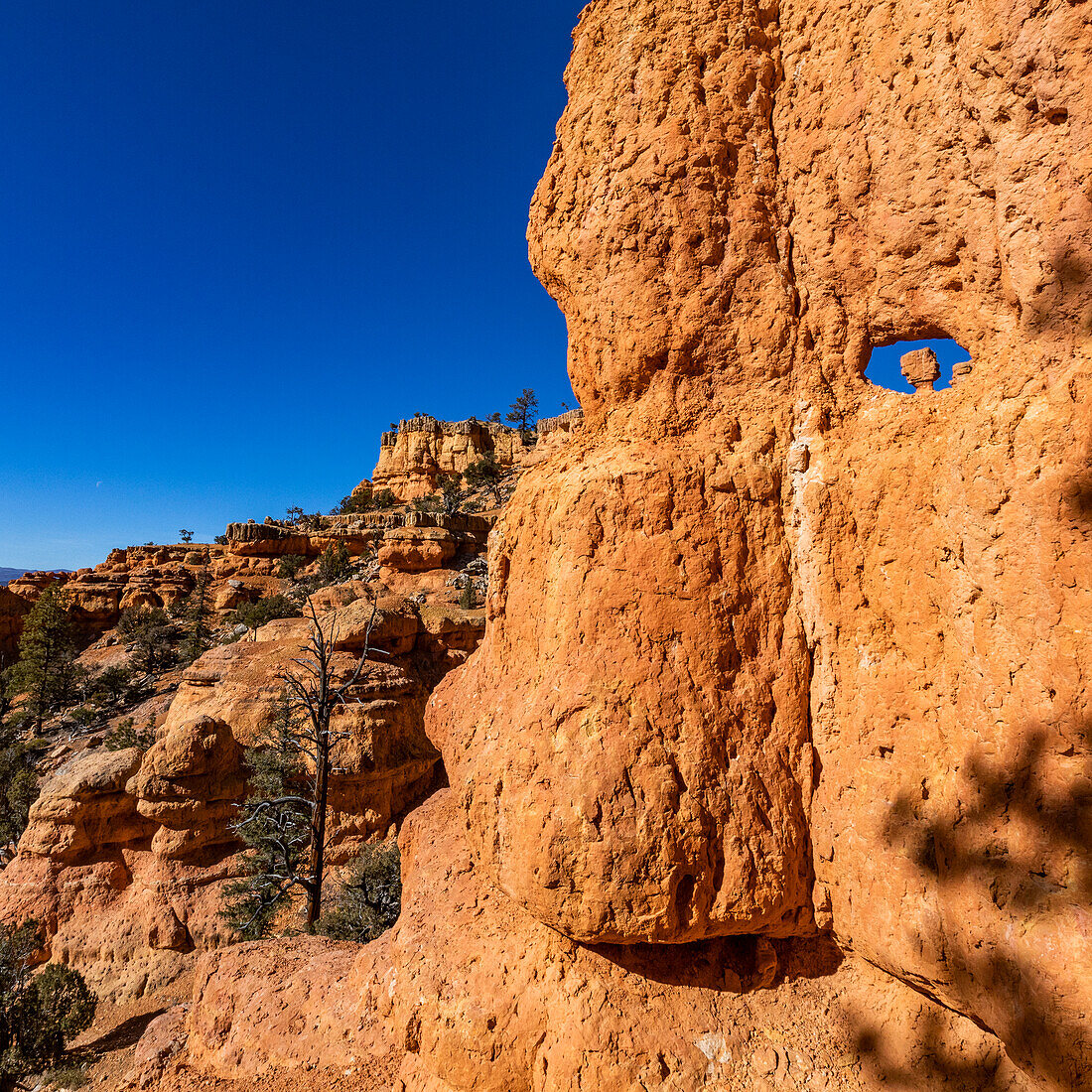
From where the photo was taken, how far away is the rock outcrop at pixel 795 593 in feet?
7.92

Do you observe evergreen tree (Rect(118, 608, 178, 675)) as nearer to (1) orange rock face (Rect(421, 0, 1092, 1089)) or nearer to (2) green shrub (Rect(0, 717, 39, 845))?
(2) green shrub (Rect(0, 717, 39, 845))

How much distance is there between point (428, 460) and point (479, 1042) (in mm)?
59155

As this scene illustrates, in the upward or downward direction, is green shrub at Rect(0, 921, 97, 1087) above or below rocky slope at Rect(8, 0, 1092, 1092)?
below

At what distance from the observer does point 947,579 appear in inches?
106

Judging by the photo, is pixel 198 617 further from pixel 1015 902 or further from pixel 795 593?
pixel 1015 902

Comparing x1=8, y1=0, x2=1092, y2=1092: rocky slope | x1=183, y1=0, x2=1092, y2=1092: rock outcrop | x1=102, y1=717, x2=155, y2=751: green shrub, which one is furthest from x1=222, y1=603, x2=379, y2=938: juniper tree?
x1=183, y1=0, x2=1092, y2=1092: rock outcrop

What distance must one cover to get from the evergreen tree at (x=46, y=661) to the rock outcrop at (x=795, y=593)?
91.0 feet

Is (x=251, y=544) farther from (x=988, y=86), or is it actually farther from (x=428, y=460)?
(x=988, y=86)

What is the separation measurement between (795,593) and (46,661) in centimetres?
3306

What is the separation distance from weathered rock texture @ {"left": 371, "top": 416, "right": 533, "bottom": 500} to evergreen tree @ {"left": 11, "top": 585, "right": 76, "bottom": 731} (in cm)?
3188

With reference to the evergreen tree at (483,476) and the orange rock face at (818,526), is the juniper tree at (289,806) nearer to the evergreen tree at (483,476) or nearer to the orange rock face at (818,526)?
the orange rock face at (818,526)

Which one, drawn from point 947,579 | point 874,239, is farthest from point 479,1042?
point 874,239

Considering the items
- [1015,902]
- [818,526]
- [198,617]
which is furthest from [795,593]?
[198,617]

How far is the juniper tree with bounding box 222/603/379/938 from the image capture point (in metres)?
9.99
